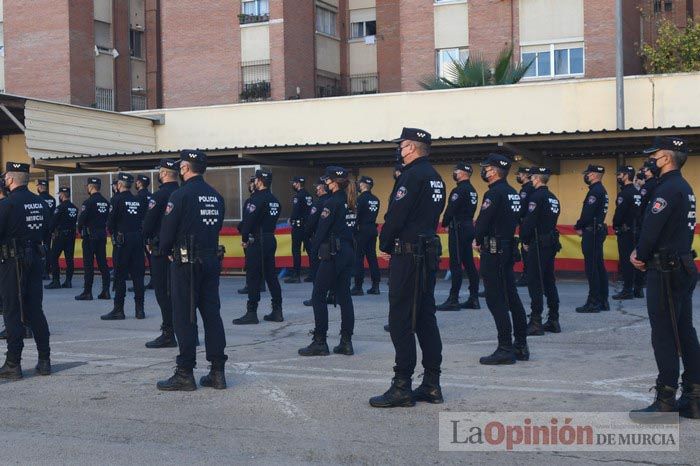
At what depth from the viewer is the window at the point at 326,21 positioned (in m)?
36.9

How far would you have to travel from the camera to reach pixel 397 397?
799 cm

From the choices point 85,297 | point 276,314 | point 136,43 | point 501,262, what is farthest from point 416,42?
point 501,262

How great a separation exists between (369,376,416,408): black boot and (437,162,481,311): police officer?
7096mm

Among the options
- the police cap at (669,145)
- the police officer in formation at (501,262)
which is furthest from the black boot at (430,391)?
the police cap at (669,145)

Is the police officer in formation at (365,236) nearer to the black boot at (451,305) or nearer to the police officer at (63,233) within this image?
the black boot at (451,305)

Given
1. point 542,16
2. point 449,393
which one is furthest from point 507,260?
point 542,16

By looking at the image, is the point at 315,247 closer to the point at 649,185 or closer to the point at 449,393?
the point at 449,393

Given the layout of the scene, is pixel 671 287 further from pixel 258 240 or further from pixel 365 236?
pixel 365 236

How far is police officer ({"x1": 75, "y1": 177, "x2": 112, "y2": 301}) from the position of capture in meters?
18.1

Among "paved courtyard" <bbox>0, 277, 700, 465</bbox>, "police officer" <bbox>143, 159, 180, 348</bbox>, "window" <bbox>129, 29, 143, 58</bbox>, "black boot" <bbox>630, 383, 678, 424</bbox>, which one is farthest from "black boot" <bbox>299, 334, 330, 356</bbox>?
"window" <bbox>129, 29, 143, 58</bbox>

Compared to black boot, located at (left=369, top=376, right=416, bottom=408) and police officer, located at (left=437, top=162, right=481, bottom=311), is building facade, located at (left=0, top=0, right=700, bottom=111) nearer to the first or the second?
police officer, located at (left=437, top=162, right=481, bottom=311)

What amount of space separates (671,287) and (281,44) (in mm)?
27747

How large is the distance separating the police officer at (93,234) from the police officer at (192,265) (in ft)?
31.3

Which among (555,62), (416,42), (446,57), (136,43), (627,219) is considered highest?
(136,43)
